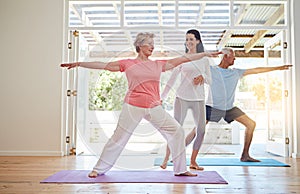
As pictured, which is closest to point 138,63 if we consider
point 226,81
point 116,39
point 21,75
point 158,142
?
point 116,39

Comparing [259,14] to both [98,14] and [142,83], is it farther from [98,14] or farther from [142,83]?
[142,83]

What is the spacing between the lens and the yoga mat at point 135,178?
256 cm

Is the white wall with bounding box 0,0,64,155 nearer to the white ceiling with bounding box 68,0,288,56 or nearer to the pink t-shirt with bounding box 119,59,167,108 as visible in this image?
the white ceiling with bounding box 68,0,288,56

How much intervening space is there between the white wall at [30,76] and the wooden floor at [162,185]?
89 cm

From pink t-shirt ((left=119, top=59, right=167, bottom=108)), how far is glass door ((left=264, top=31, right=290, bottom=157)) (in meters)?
2.45

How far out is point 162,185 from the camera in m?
2.43

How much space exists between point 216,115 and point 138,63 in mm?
1079

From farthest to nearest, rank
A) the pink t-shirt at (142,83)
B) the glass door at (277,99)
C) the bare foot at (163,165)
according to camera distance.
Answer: the glass door at (277,99), the bare foot at (163,165), the pink t-shirt at (142,83)

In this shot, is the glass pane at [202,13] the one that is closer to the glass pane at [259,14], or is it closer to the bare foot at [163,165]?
the glass pane at [259,14]

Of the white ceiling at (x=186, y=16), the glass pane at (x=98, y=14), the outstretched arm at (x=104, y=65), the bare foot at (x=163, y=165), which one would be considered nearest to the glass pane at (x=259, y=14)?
the white ceiling at (x=186, y=16)

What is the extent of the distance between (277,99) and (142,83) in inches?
111

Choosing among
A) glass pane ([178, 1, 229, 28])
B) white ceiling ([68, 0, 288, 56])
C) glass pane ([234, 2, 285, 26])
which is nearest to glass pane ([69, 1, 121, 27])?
white ceiling ([68, 0, 288, 56])

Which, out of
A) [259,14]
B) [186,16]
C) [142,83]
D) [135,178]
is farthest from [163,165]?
[259,14]

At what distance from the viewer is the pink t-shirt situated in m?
2.55
